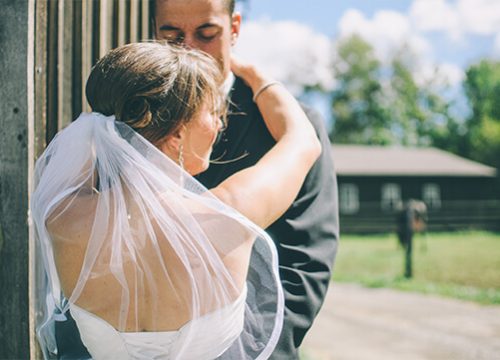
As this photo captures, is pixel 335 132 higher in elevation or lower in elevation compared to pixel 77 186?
lower

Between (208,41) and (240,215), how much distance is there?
3.35 ft

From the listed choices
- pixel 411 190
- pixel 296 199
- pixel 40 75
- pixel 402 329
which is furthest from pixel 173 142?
pixel 411 190

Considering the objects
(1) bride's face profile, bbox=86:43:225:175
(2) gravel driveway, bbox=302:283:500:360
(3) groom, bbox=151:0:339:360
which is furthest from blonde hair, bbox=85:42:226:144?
(2) gravel driveway, bbox=302:283:500:360

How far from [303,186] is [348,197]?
33.0 m

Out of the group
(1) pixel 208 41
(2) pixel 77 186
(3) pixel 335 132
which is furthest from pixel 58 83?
(3) pixel 335 132

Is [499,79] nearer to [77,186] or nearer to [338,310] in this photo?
[338,310]

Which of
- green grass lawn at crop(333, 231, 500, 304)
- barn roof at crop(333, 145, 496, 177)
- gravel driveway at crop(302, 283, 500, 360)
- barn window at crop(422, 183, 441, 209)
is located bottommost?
barn window at crop(422, 183, 441, 209)

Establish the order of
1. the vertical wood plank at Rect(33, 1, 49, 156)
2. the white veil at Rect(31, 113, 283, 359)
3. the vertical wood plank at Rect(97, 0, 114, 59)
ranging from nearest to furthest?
1. the white veil at Rect(31, 113, 283, 359)
2. the vertical wood plank at Rect(33, 1, 49, 156)
3. the vertical wood plank at Rect(97, 0, 114, 59)

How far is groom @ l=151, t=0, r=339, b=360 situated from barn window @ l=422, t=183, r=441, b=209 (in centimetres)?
3542

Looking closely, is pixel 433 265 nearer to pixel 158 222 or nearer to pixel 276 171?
pixel 276 171

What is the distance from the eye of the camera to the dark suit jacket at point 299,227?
2156 mm

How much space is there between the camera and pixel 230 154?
2.49 metres

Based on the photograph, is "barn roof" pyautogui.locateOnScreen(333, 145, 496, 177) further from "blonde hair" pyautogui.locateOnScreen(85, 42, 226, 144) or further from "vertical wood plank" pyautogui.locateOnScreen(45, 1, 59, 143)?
"blonde hair" pyautogui.locateOnScreen(85, 42, 226, 144)

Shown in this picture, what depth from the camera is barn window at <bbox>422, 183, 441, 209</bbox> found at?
36375 millimetres
